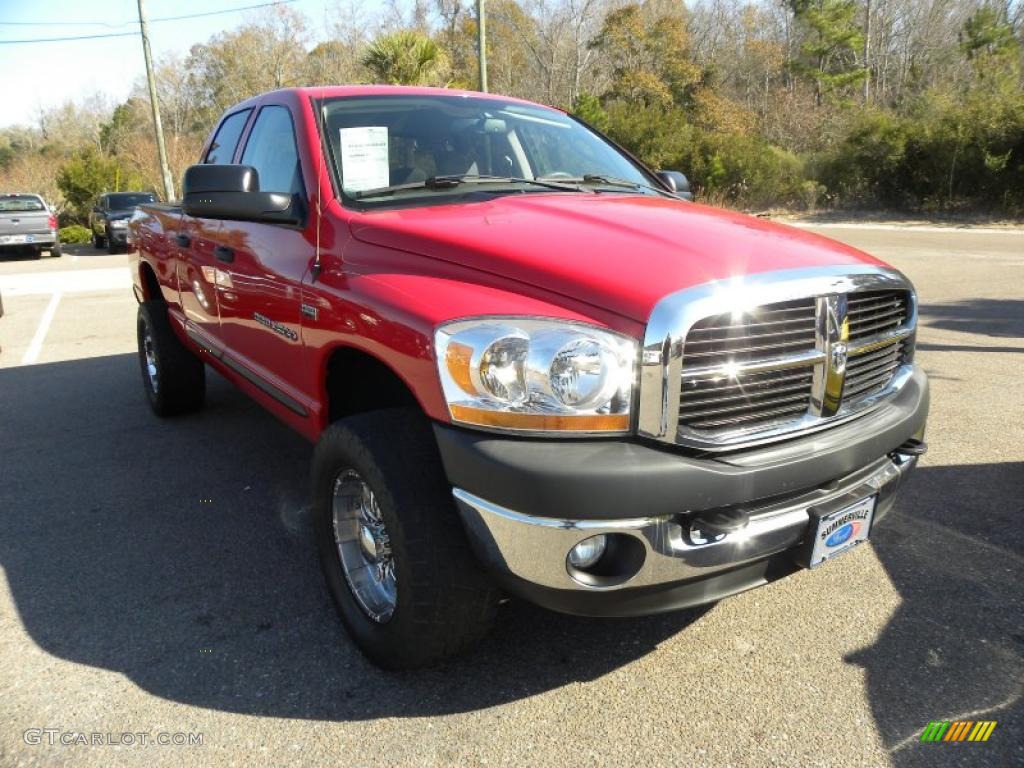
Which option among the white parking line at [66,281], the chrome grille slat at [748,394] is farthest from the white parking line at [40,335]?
the chrome grille slat at [748,394]

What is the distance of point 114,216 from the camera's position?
784 inches

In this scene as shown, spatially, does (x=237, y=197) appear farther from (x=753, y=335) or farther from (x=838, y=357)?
(x=838, y=357)

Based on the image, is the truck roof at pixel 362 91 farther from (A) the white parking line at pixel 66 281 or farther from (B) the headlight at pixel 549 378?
(A) the white parking line at pixel 66 281

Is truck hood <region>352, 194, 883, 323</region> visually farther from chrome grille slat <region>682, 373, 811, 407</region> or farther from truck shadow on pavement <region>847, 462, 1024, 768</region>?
truck shadow on pavement <region>847, 462, 1024, 768</region>

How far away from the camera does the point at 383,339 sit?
2.35 metres

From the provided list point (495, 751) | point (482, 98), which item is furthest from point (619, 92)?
point (495, 751)

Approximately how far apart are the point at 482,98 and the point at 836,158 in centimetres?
2624

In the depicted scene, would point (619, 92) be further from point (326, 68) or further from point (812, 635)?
point (812, 635)

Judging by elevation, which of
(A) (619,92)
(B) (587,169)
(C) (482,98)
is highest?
(A) (619,92)

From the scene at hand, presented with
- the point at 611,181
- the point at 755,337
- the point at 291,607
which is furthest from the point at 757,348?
the point at 291,607

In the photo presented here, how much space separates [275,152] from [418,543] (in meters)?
2.15

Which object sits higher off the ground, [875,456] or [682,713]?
[875,456]

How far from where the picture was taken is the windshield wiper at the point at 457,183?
3020mm

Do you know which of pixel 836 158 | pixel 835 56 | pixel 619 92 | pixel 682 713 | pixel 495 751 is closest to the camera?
pixel 495 751
